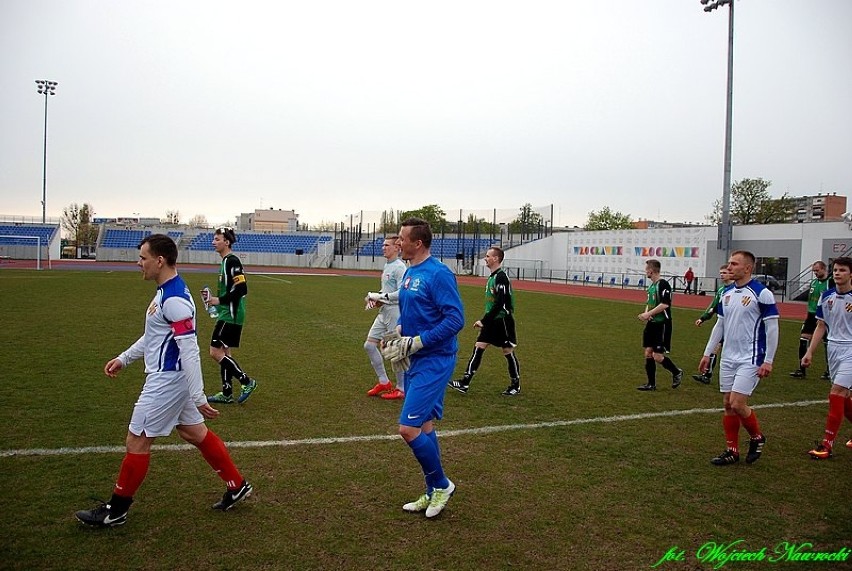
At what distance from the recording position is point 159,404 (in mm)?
4211

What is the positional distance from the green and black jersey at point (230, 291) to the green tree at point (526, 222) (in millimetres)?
50673

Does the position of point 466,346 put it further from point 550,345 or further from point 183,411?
point 183,411

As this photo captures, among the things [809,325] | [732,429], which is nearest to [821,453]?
[732,429]

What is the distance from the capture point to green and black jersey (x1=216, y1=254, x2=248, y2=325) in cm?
777

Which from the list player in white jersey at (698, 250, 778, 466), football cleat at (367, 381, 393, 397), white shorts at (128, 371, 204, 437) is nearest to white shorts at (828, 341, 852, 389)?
player in white jersey at (698, 250, 778, 466)

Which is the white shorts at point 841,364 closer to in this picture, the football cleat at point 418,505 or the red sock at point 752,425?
the red sock at point 752,425

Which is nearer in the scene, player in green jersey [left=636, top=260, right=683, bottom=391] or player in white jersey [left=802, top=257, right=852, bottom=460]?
player in white jersey [left=802, top=257, right=852, bottom=460]

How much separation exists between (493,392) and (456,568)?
5.19m

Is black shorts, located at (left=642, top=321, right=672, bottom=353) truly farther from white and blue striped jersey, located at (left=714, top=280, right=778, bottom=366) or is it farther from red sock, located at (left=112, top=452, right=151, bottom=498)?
red sock, located at (left=112, top=452, right=151, bottom=498)

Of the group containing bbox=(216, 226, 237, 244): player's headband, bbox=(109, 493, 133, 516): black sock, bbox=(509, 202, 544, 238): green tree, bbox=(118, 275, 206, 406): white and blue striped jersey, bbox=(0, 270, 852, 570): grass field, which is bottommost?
bbox=(0, 270, 852, 570): grass field

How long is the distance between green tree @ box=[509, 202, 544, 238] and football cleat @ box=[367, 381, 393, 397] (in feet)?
163

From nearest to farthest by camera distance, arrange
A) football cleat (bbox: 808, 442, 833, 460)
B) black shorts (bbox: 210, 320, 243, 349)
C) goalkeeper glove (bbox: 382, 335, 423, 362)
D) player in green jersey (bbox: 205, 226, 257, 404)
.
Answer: goalkeeper glove (bbox: 382, 335, 423, 362), football cleat (bbox: 808, 442, 833, 460), player in green jersey (bbox: 205, 226, 257, 404), black shorts (bbox: 210, 320, 243, 349)

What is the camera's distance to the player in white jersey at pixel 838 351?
624 centimetres

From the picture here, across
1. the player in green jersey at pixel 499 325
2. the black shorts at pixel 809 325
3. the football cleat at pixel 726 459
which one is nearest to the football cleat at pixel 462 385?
the player in green jersey at pixel 499 325
